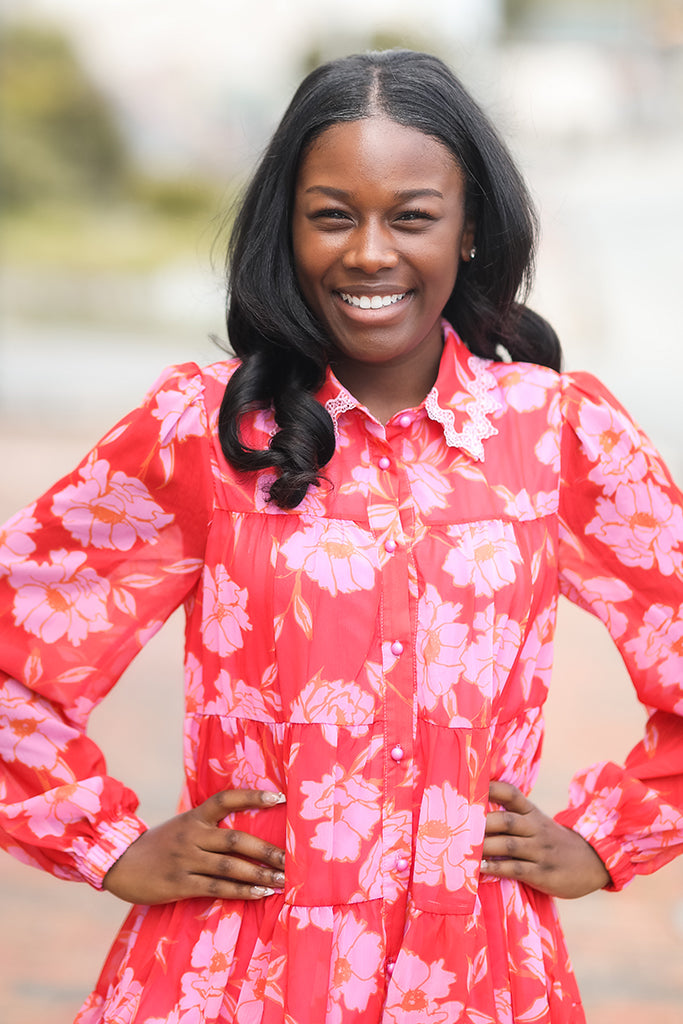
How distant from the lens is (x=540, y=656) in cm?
194

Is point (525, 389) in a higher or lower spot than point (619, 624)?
higher

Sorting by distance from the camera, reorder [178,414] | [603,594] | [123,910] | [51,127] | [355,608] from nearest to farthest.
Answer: [355,608]
[178,414]
[603,594]
[123,910]
[51,127]

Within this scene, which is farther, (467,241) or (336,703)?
(467,241)

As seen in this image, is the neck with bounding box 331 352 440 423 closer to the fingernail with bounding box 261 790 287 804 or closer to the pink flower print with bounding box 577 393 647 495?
the pink flower print with bounding box 577 393 647 495

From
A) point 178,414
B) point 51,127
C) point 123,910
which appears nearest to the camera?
point 178,414

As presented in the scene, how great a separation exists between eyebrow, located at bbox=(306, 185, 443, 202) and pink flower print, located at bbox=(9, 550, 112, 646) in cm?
64

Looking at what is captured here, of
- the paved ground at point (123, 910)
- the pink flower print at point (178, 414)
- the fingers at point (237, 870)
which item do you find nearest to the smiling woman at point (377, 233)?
the pink flower print at point (178, 414)

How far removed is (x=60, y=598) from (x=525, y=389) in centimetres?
77

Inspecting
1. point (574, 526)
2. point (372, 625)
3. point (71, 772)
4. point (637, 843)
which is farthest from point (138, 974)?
point (574, 526)

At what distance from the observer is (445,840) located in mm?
1820

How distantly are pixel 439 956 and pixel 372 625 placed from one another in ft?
1.52

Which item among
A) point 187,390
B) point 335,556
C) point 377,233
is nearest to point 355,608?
point 335,556

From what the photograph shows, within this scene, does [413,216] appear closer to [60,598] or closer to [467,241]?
[467,241]

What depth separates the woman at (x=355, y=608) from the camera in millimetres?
1810
